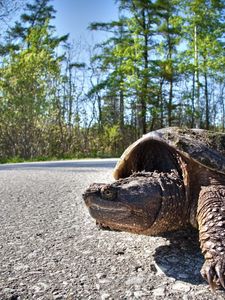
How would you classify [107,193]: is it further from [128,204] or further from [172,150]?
[172,150]

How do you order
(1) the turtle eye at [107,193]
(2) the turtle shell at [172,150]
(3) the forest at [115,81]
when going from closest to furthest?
(1) the turtle eye at [107,193]
(2) the turtle shell at [172,150]
(3) the forest at [115,81]

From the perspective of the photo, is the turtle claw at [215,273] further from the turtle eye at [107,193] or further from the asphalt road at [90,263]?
the turtle eye at [107,193]

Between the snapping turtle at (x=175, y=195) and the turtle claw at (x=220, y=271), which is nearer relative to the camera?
the turtle claw at (x=220, y=271)

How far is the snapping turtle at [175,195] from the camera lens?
1.38 m

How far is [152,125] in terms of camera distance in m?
18.8

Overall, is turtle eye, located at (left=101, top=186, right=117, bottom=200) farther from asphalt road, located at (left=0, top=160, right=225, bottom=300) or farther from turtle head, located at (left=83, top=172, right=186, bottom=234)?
asphalt road, located at (left=0, top=160, right=225, bottom=300)

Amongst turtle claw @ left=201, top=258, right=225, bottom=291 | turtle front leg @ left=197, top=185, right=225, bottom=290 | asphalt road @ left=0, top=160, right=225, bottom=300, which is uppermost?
turtle front leg @ left=197, top=185, right=225, bottom=290

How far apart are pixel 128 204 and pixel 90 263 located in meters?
0.27

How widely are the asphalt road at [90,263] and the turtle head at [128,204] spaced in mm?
153

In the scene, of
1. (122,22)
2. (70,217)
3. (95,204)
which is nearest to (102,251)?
(95,204)

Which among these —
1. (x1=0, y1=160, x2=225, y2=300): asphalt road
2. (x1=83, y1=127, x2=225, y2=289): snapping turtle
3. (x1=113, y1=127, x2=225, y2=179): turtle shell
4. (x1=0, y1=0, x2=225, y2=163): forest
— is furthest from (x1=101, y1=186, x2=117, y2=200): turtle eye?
(x1=0, y1=0, x2=225, y2=163): forest

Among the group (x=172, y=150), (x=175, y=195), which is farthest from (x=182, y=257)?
(x=172, y=150)

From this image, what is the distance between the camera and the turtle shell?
153 cm

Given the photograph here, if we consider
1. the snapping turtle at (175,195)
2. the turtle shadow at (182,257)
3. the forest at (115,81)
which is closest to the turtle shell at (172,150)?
the snapping turtle at (175,195)
